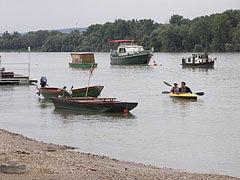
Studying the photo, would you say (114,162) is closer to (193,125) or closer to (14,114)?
(193,125)

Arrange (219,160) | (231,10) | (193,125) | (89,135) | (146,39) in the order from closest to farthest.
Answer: (219,160) < (89,135) < (193,125) < (231,10) < (146,39)

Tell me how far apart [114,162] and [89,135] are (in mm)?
5412

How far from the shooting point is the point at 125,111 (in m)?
23.5

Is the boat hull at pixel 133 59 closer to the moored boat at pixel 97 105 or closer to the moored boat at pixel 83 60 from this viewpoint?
the moored boat at pixel 83 60

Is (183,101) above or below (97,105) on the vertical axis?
below

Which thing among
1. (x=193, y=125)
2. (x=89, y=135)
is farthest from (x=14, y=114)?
(x=193, y=125)

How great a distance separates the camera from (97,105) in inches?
918

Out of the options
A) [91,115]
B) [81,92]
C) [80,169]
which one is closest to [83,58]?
[81,92]

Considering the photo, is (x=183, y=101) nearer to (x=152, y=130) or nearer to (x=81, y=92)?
(x=81, y=92)

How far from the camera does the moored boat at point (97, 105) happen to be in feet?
76.0

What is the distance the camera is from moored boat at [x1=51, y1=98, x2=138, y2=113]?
2317 centimetres

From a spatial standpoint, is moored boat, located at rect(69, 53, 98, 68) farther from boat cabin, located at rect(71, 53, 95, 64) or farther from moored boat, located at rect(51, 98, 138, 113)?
moored boat, located at rect(51, 98, 138, 113)

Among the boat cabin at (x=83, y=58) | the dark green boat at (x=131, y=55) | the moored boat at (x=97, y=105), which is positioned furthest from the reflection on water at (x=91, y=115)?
the dark green boat at (x=131, y=55)

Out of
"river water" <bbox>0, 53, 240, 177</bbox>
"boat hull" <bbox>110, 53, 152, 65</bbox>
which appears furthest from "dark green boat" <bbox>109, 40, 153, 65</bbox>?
"river water" <bbox>0, 53, 240, 177</bbox>
